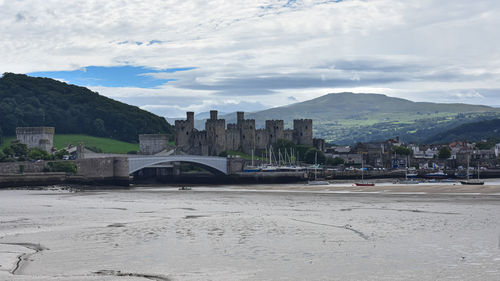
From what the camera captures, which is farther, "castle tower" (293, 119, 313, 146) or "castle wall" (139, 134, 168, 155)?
"castle tower" (293, 119, 313, 146)

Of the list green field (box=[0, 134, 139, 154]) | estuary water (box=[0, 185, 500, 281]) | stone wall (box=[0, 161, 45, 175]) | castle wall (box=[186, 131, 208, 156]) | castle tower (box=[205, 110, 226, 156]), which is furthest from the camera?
green field (box=[0, 134, 139, 154])

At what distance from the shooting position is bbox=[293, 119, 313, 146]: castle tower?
11738 cm

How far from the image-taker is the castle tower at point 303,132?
117375 mm

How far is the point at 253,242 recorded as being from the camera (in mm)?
23188

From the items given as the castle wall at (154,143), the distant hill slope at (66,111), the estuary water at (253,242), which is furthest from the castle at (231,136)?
the estuary water at (253,242)

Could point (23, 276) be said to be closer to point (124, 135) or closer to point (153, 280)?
point (153, 280)

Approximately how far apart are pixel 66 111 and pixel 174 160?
58101mm

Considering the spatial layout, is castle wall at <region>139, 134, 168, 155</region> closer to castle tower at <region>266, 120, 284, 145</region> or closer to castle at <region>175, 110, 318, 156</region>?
castle at <region>175, 110, 318, 156</region>

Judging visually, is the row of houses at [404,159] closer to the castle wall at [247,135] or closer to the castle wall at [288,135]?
the castle wall at [288,135]

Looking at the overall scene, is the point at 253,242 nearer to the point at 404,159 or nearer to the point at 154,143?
the point at 154,143

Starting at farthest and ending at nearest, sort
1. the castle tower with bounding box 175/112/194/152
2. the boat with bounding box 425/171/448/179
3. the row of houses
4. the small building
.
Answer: the castle tower with bounding box 175/112/194/152 → the row of houses → the small building → the boat with bounding box 425/171/448/179

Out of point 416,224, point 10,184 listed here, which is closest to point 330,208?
point 416,224

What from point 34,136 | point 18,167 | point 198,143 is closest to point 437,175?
point 198,143

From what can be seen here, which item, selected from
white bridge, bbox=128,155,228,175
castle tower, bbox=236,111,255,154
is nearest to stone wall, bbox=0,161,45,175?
white bridge, bbox=128,155,228,175
